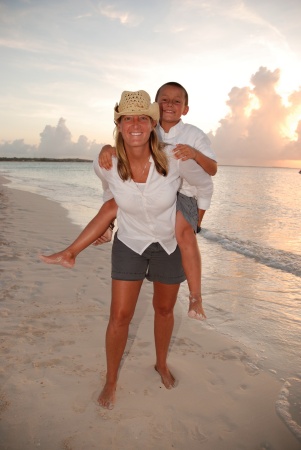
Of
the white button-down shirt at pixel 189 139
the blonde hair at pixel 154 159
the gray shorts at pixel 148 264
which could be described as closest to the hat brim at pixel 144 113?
the blonde hair at pixel 154 159

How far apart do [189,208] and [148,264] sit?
637mm

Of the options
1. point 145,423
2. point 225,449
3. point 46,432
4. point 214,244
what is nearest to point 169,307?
point 145,423

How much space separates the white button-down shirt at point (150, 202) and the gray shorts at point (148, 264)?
6 centimetres

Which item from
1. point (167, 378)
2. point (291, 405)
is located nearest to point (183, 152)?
point (167, 378)

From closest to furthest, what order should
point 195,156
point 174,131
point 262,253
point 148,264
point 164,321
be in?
point 195,156 → point 148,264 → point 164,321 → point 174,131 → point 262,253

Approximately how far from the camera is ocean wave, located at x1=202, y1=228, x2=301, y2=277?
8.94m

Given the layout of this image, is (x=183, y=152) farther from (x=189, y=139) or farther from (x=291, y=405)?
(x=291, y=405)

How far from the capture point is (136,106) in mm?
2807

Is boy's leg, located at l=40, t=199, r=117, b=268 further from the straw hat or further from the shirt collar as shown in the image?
the shirt collar

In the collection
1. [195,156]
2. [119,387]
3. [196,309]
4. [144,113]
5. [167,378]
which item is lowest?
[119,387]

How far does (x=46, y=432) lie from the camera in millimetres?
2832

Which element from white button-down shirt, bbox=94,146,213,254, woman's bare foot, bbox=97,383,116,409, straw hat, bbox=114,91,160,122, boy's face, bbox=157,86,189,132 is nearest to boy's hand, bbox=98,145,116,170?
white button-down shirt, bbox=94,146,213,254

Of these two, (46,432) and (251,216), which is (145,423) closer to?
(46,432)

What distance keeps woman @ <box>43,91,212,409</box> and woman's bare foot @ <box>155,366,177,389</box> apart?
55 cm
